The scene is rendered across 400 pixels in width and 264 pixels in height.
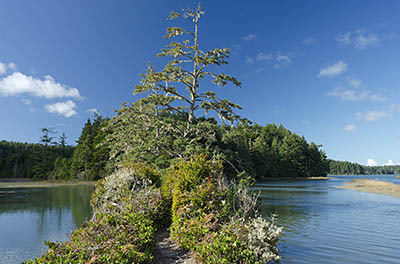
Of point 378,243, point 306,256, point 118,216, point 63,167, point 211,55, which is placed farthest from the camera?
point 63,167

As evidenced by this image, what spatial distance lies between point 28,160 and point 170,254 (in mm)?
63467

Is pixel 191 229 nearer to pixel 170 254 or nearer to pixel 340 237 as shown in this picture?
pixel 170 254

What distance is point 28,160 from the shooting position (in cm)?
5775

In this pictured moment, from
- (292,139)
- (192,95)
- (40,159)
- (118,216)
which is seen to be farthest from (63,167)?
(292,139)

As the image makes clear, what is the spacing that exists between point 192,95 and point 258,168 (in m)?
55.2

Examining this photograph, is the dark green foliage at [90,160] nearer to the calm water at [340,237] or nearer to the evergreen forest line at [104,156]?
the evergreen forest line at [104,156]

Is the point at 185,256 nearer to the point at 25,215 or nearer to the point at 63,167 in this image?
the point at 25,215

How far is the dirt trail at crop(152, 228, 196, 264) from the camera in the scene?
18.3 ft

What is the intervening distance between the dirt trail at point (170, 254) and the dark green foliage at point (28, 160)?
2030 inches

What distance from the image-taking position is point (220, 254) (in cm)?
479

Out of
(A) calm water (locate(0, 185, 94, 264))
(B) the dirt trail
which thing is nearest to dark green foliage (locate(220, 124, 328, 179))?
(A) calm water (locate(0, 185, 94, 264))

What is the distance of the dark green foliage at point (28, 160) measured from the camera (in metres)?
53.3

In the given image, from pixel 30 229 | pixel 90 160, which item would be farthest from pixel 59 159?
pixel 30 229

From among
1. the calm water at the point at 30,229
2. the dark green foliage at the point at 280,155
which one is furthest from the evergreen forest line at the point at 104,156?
the calm water at the point at 30,229
